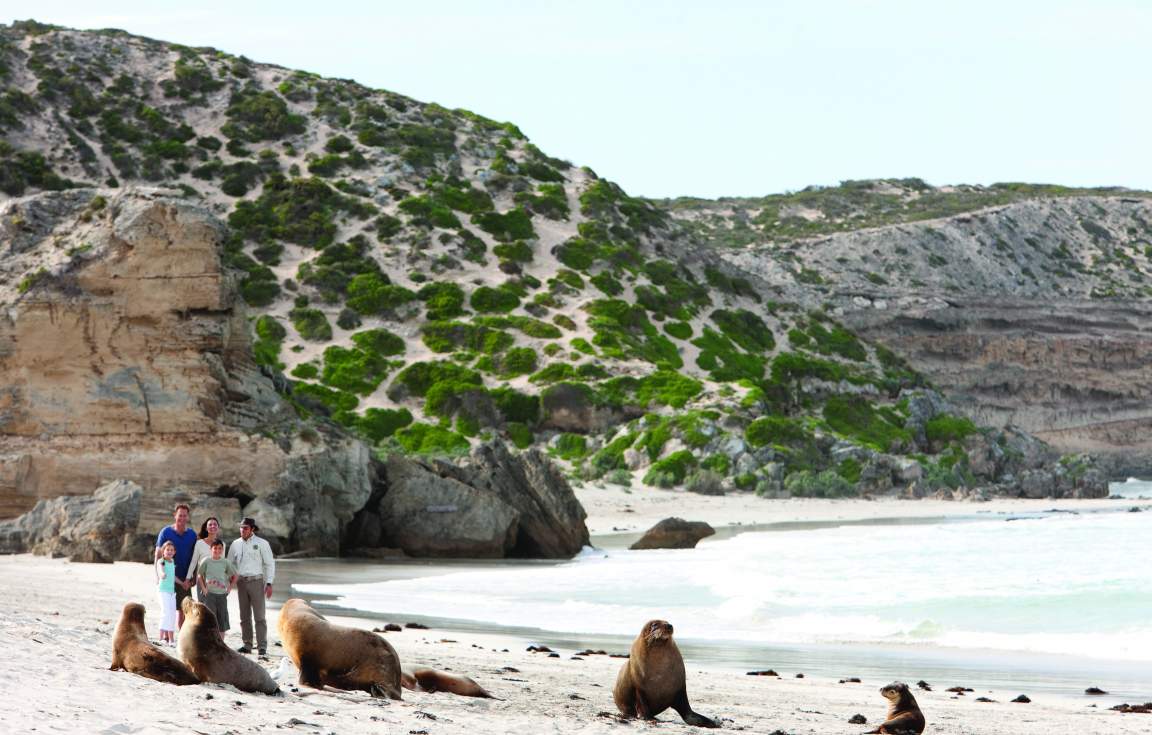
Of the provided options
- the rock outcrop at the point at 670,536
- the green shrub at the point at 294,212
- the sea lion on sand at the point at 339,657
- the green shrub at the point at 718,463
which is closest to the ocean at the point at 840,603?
the rock outcrop at the point at 670,536

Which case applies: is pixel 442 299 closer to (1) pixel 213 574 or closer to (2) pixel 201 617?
(1) pixel 213 574

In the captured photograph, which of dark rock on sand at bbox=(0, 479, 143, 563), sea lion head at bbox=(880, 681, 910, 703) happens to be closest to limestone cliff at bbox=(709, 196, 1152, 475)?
dark rock on sand at bbox=(0, 479, 143, 563)

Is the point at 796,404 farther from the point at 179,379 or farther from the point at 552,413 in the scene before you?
the point at 179,379

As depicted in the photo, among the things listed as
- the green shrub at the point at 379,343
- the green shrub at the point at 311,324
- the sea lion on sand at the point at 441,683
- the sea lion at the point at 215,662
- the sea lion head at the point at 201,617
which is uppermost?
the green shrub at the point at 311,324

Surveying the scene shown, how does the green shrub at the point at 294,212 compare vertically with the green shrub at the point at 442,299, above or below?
above

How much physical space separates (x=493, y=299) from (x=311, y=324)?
22.9ft

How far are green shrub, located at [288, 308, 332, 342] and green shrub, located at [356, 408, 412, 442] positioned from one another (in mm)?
6829

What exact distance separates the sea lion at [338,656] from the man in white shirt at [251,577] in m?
2.01

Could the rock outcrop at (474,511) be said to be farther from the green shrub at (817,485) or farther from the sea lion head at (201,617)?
the green shrub at (817,485)

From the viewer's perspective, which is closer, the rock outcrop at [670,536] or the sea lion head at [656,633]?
the sea lion head at [656,633]

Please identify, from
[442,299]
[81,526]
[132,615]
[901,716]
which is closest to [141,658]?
[132,615]

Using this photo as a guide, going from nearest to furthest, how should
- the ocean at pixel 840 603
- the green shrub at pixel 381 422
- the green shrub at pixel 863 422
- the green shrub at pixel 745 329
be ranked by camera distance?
1. the ocean at pixel 840 603
2. the green shrub at pixel 381 422
3. the green shrub at pixel 863 422
4. the green shrub at pixel 745 329

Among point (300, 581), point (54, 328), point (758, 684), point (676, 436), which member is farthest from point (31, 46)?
point (758, 684)

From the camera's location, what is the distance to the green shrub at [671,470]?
4100 centimetres
